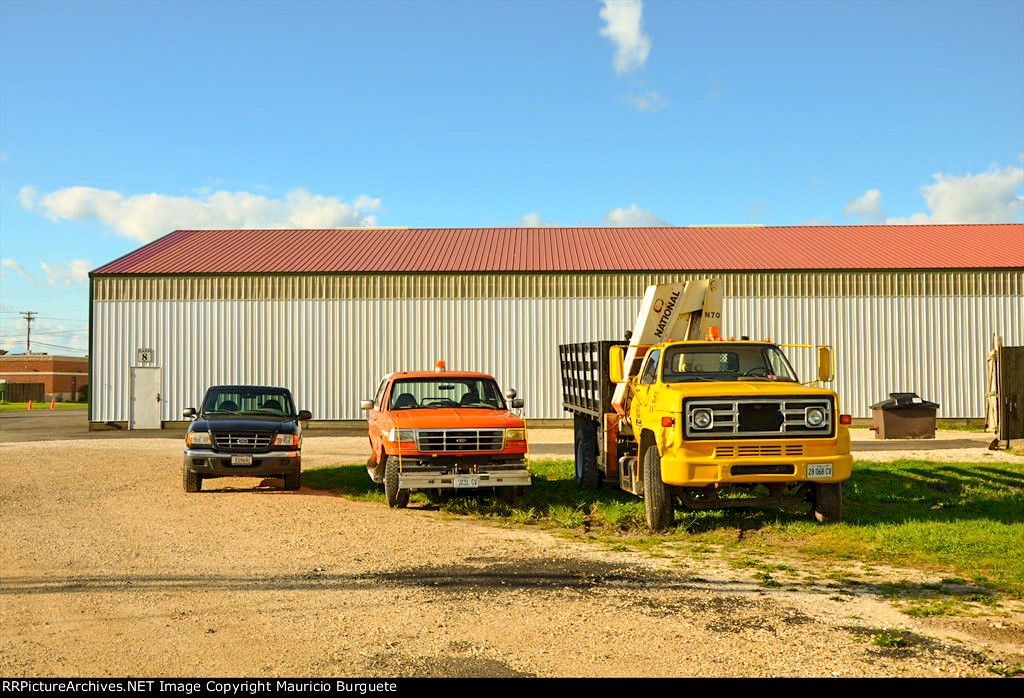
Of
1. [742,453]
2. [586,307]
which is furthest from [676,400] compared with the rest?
[586,307]

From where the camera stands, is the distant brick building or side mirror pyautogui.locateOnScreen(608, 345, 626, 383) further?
the distant brick building

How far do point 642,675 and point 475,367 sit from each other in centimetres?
2703

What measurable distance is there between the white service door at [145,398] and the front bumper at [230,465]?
19.6 metres

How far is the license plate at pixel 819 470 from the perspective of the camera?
9.74 metres

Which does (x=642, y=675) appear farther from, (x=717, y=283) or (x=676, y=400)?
(x=717, y=283)

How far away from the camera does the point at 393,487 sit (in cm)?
1192

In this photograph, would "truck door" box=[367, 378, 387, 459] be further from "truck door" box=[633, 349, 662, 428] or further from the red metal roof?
the red metal roof

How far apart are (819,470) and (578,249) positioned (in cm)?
2671

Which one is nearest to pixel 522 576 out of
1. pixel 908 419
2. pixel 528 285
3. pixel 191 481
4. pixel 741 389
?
pixel 741 389

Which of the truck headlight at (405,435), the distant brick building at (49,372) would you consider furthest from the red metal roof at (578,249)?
the distant brick building at (49,372)

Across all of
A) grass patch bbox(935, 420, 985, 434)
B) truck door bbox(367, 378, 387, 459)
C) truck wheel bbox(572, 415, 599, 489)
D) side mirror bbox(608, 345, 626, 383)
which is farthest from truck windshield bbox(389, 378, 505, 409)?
grass patch bbox(935, 420, 985, 434)

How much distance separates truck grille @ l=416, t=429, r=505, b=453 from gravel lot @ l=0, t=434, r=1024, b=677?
3.41ft

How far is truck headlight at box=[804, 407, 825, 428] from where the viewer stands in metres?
9.84
